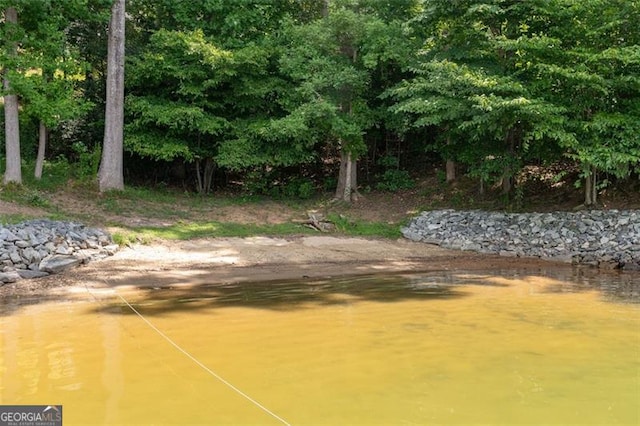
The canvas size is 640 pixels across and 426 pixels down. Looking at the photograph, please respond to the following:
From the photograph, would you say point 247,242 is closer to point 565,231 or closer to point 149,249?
point 149,249

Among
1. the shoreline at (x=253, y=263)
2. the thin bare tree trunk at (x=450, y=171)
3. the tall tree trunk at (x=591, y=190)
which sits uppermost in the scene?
the thin bare tree trunk at (x=450, y=171)

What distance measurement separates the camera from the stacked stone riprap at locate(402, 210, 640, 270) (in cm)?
1280

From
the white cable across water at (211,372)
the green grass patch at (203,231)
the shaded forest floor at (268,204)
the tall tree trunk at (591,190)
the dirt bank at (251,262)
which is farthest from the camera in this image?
the tall tree trunk at (591,190)

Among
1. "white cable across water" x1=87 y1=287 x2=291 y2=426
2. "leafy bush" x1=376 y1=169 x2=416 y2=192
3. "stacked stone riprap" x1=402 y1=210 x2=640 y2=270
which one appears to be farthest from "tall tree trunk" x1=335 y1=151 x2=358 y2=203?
"white cable across water" x1=87 y1=287 x2=291 y2=426

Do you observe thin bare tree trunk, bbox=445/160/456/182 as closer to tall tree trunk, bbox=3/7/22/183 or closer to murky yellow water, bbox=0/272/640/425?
murky yellow water, bbox=0/272/640/425

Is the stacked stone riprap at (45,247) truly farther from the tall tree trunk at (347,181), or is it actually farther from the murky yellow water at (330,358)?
the tall tree trunk at (347,181)

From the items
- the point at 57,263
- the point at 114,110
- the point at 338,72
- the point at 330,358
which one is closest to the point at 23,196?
the point at 114,110

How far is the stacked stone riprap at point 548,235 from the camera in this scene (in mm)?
12805

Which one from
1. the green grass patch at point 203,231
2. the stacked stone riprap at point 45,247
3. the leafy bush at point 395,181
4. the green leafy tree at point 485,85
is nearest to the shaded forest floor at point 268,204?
the leafy bush at point 395,181

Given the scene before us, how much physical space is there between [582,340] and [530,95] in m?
8.31

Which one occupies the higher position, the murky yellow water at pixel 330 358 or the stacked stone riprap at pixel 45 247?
the stacked stone riprap at pixel 45 247

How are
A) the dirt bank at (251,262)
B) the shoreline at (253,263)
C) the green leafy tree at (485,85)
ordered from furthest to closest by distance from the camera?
the green leafy tree at (485,85) → the dirt bank at (251,262) → the shoreline at (253,263)

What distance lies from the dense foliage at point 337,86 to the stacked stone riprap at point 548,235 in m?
1.23

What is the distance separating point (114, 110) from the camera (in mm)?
16500
